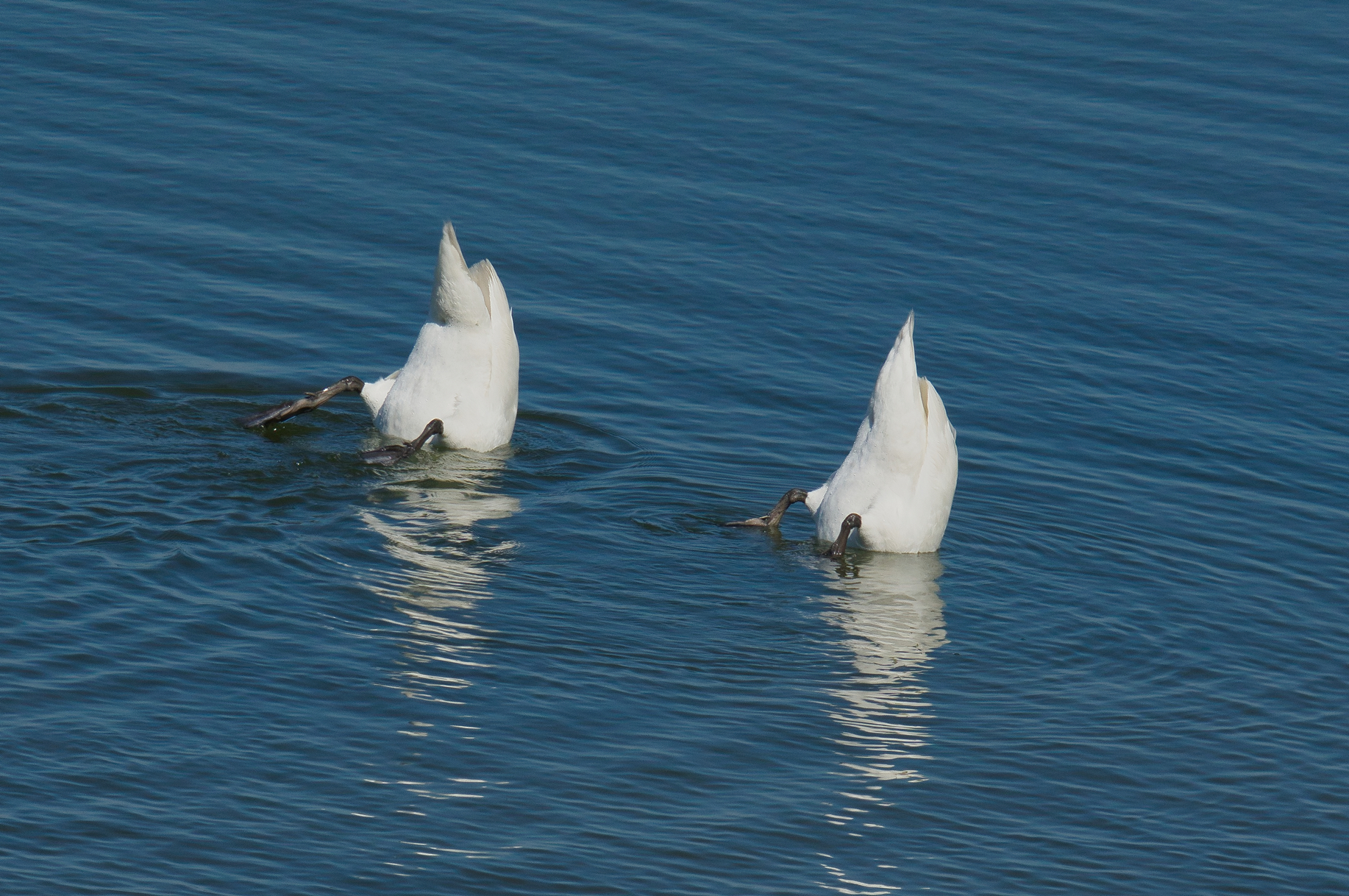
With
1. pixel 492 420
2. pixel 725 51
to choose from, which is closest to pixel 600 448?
pixel 492 420

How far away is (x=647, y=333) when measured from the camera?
16.9 m

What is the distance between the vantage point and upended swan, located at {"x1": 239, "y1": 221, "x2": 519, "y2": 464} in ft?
45.6

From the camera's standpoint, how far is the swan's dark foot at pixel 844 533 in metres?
12.8

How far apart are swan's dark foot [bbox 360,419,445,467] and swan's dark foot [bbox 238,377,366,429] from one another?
56 centimetres

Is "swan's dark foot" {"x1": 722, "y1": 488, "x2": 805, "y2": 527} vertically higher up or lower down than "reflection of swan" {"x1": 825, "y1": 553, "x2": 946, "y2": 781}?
higher up

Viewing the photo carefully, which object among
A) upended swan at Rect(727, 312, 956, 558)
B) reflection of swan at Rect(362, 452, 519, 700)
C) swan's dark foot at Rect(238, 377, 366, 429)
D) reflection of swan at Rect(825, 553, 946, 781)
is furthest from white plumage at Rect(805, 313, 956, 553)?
swan's dark foot at Rect(238, 377, 366, 429)

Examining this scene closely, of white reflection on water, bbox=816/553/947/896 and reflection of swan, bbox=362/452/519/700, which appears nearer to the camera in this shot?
white reflection on water, bbox=816/553/947/896

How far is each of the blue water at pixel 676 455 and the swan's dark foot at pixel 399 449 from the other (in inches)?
4.9

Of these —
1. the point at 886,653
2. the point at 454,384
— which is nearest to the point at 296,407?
the point at 454,384

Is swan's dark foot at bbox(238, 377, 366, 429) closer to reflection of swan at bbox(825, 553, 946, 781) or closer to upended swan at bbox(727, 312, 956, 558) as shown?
upended swan at bbox(727, 312, 956, 558)

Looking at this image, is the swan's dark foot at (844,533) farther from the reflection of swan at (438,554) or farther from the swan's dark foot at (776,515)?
the reflection of swan at (438,554)

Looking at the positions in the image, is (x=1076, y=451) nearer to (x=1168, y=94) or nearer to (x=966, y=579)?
(x=966, y=579)

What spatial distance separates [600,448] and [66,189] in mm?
7445

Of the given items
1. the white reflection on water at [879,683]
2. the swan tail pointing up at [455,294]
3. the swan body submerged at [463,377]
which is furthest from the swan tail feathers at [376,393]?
the white reflection on water at [879,683]
